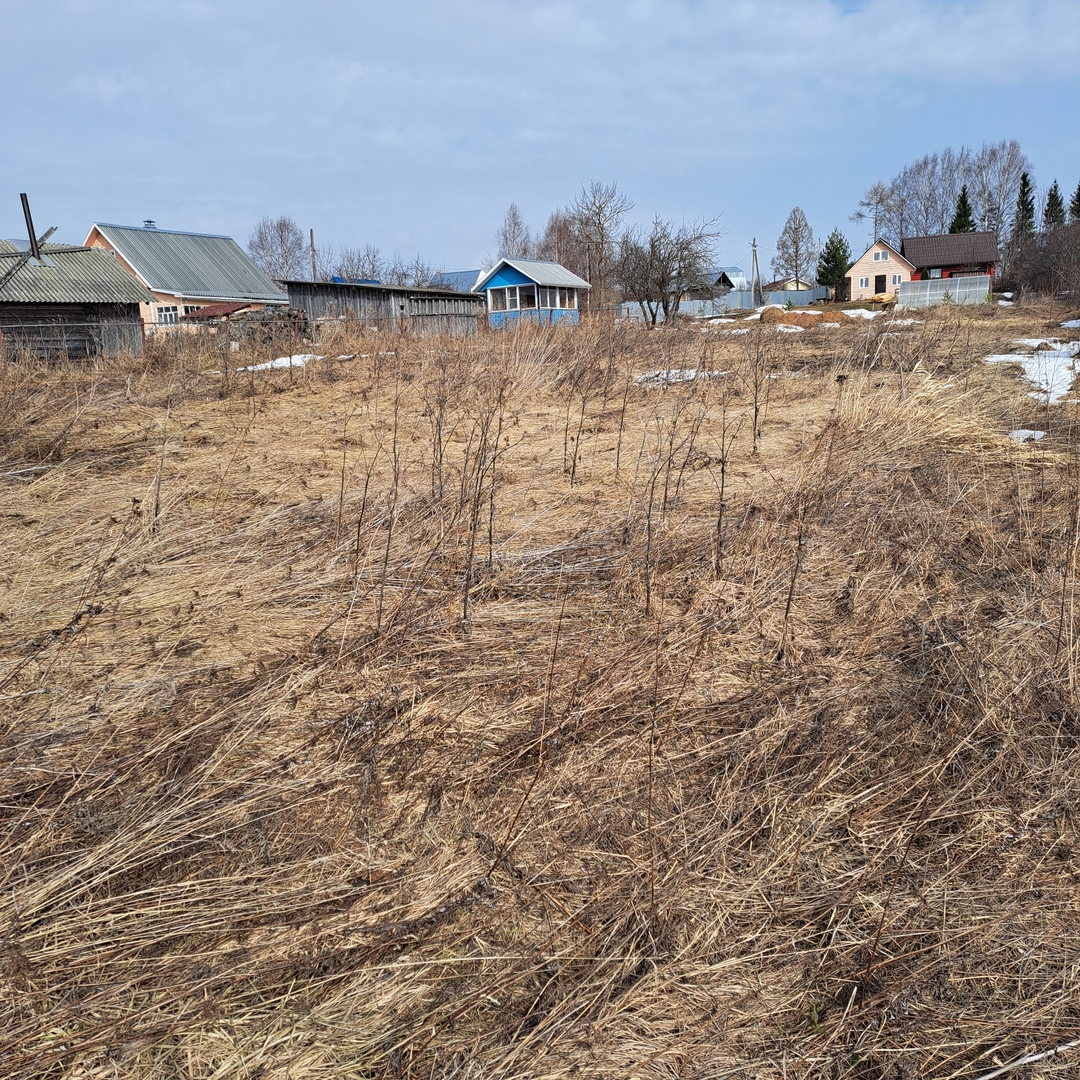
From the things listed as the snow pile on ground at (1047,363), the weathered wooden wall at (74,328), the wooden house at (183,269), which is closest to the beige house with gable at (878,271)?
the wooden house at (183,269)

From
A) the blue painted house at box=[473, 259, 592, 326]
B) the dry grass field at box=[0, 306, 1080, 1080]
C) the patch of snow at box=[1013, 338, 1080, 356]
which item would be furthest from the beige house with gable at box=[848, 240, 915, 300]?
the dry grass field at box=[0, 306, 1080, 1080]

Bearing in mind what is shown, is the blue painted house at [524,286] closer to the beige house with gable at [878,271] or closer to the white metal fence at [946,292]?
the white metal fence at [946,292]

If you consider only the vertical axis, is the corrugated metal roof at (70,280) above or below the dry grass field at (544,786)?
above

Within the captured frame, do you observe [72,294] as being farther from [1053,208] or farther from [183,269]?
[1053,208]

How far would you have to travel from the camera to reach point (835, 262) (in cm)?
5588

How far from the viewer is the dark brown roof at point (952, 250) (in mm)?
51031

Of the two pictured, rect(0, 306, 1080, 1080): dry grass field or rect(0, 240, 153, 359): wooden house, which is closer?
rect(0, 306, 1080, 1080): dry grass field

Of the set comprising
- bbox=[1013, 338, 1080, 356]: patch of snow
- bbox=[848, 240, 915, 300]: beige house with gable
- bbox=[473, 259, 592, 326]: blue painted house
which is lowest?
→ bbox=[1013, 338, 1080, 356]: patch of snow

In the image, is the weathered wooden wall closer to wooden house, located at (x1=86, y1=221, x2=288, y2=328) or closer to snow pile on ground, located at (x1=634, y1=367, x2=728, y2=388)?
wooden house, located at (x1=86, y1=221, x2=288, y2=328)

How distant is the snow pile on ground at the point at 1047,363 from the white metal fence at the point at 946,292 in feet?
70.7

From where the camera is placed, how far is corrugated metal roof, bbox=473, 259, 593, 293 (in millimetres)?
35688

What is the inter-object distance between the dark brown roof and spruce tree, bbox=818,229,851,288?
3638mm

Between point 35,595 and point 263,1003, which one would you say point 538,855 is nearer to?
point 263,1003

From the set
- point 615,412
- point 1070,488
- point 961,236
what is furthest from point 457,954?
point 961,236
